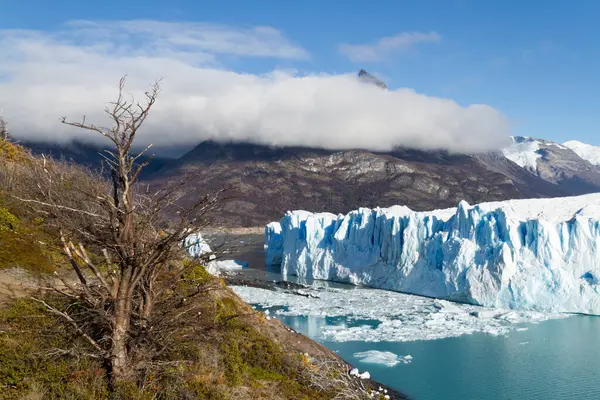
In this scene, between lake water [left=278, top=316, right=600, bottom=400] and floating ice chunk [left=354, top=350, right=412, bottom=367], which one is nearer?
lake water [left=278, top=316, right=600, bottom=400]

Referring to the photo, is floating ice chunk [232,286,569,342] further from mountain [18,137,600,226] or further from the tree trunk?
mountain [18,137,600,226]

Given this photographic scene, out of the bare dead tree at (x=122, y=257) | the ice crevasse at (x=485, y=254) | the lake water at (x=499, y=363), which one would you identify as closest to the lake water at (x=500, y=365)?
the lake water at (x=499, y=363)

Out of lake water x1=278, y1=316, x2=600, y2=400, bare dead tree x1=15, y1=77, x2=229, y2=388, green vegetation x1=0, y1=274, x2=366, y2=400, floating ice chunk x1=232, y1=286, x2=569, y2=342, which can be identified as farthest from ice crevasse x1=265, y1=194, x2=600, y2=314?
bare dead tree x1=15, y1=77, x2=229, y2=388

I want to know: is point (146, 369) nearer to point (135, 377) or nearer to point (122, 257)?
point (135, 377)

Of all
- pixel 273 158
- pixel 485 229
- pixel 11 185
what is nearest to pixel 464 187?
pixel 273 158

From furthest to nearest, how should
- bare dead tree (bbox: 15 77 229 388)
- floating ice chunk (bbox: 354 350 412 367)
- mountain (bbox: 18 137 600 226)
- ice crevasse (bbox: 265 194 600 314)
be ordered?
mountain (bbox: 18 137 600 226) < ice crevasse (bbox: 265 194 600 314) < floating ice chunk (bbox: 354 350 412 367) < bare dead tree (bbox: 15 77 229 388)

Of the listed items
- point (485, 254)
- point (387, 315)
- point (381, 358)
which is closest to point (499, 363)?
point (381, 358)

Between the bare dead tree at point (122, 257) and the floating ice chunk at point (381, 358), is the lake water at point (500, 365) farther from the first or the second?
the bare dead tree at point (122, 257)
